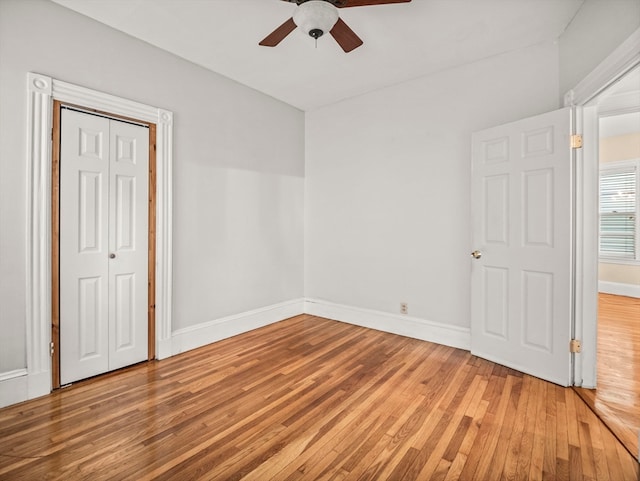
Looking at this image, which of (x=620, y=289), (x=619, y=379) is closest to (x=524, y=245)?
(x=619, y=379)

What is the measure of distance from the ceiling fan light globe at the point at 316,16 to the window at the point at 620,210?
Answer: 20.9 ft

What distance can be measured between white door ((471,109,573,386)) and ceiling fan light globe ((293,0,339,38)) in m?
1.82

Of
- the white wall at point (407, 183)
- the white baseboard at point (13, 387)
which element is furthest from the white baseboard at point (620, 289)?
the white baseboard at point (13, 387)

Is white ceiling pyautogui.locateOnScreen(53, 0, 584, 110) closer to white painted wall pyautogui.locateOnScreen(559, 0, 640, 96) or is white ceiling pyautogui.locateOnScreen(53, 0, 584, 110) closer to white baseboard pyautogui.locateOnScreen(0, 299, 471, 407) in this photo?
white painted wall pyautogui.locateOnScreen(559, 0, 640, 96)

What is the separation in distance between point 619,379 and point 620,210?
4663 mm

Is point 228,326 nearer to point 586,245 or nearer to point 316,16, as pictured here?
point 316,16

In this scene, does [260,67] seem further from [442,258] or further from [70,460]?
[70,460]

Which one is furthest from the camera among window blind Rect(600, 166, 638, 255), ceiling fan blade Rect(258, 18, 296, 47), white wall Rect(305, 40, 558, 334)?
window blind Rect(600, 166, 638, 255)

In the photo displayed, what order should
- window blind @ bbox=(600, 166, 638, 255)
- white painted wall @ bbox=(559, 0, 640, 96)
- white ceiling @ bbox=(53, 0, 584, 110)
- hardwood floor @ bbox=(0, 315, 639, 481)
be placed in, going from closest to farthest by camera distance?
hardwood floor @ bbox=(0, 315, 639, 481) → white painted wall @ bbox=(559, 0, 640, 96) → white ceiling @ bbox=(53, 0, 584, 110) → window blind @ bbox=(600, 166, 638, 255)

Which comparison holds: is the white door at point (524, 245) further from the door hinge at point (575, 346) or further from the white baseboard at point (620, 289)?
the white baseboard at point (620, 289)

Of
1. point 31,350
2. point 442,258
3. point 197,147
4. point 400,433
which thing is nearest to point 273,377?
point 400,433

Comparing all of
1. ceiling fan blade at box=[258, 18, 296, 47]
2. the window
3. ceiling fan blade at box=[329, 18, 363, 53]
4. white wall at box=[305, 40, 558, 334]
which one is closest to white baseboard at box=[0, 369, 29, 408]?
ceiling fan blade at box=[258, 18, 296, 47]

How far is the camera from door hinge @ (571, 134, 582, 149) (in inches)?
98.0

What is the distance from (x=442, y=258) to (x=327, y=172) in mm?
1963
